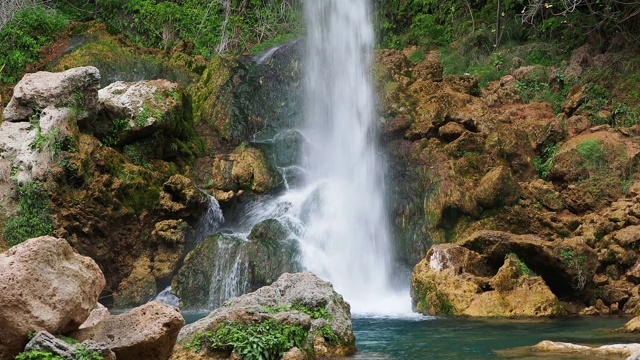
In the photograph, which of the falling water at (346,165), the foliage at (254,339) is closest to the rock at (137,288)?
the falling water at (346,165)

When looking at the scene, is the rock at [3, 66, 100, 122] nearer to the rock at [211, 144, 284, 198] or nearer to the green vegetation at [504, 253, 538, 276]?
the rock at [211, 144, 284, 198]

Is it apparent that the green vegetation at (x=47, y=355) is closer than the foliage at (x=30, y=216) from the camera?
Yes

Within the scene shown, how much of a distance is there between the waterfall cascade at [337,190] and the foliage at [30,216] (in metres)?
3.91

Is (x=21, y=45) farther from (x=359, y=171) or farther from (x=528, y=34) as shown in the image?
(x=528, y=34)

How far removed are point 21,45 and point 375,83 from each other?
12.4 m

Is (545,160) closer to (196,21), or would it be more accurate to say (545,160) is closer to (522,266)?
(522,266)

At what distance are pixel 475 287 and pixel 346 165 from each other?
7.52m

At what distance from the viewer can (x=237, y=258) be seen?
50.9 ft

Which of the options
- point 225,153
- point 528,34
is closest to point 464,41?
point 528,34

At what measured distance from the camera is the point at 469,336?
34.3 feet

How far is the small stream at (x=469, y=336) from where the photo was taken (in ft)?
29.5

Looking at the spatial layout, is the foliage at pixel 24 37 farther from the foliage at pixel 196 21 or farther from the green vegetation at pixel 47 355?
the green vegetation at pixel 47 355

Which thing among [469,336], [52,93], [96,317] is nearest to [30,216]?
[52,93]

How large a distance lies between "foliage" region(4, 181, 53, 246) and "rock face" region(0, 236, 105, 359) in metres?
8.36
